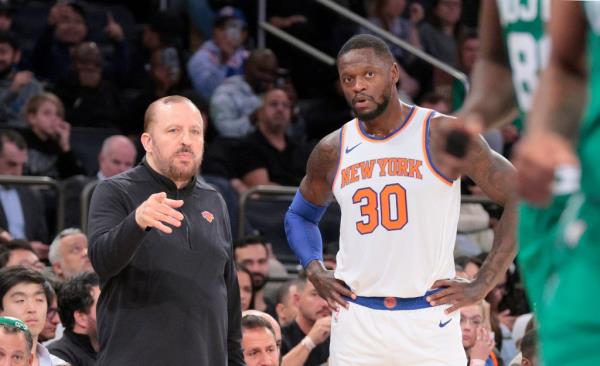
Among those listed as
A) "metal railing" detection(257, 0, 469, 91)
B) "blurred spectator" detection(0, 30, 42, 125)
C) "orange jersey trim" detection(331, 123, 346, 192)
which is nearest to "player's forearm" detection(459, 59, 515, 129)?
"orange jersey trim" detection(331, 123, 346, 192)

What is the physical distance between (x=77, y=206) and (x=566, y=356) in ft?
25.7

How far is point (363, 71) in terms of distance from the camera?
5.73m

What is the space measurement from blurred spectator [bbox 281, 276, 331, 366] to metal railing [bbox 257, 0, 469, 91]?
4.83 metres

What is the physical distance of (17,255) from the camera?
8484 millimetres

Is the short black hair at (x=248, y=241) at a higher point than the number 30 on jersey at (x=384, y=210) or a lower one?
lower

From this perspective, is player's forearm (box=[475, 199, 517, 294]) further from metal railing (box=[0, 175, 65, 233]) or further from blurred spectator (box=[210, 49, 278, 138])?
blurred spectator (box=[210, 49, 278, 138])

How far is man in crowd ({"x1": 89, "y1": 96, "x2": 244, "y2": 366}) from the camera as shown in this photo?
5.29m

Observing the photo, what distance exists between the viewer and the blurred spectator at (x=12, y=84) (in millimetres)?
11508

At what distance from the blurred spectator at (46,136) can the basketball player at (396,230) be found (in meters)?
5.42

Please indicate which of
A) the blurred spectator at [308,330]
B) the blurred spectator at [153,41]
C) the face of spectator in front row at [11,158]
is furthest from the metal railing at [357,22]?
the blurred spectator at [308,330]

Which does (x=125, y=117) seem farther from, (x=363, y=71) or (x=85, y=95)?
(x=363, y=71)

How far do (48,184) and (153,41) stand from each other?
3.59m

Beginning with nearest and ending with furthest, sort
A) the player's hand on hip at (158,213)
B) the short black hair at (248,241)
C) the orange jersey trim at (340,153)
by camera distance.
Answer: the player's hand on hip at (158,213)
the orange jersey trim at (340,153)
the short black hair at (248,241)

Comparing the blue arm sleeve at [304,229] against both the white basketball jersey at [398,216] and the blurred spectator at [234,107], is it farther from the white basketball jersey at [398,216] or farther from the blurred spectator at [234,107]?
the blurred spectator at [234,107]
